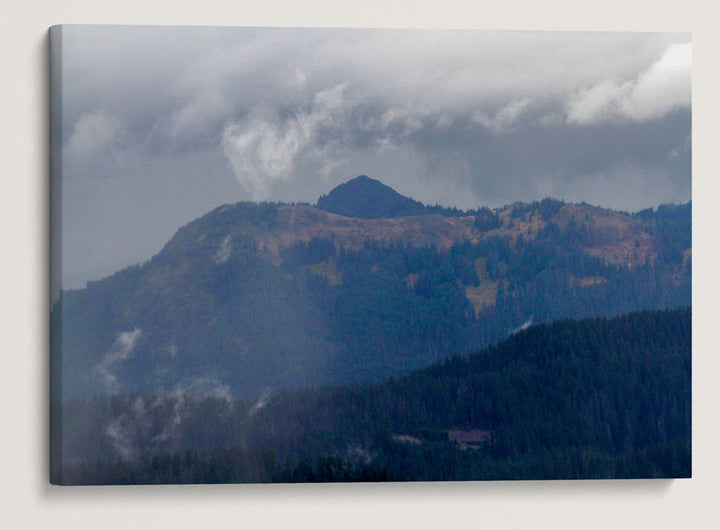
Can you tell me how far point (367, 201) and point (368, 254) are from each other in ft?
0.81

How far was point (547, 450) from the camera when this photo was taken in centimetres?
421

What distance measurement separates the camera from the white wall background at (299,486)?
13.5ft

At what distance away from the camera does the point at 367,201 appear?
426cm

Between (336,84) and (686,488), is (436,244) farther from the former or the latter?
(686,488)

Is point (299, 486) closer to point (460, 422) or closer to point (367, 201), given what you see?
point (460, 422)

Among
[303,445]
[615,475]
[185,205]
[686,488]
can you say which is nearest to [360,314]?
[303,445]

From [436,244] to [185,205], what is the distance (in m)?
1.17

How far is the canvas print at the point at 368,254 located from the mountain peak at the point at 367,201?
1 cm

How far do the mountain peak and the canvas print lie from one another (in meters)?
0.01

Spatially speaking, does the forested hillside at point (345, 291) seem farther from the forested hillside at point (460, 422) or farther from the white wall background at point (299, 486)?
the white wall background at point (299, 486)

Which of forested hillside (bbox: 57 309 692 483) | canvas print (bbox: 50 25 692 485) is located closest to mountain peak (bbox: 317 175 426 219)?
canvas print (bbox: 50 25 692 485)

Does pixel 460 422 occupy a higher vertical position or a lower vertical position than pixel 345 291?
lower

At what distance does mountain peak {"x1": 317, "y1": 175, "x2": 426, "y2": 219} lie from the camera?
424 cm

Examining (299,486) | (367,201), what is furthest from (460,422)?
(367,201)
